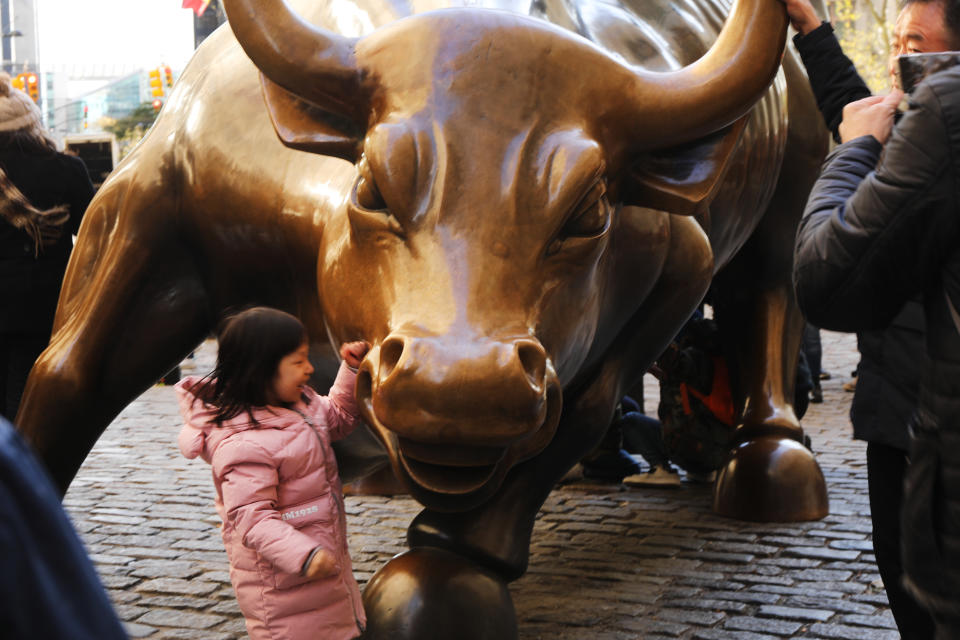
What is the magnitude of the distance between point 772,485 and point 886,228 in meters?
3.68

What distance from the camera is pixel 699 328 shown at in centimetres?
666

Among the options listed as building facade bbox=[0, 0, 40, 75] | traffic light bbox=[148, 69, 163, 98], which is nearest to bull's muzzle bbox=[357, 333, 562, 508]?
traffic light bbox=[148, 69, 163, 98]

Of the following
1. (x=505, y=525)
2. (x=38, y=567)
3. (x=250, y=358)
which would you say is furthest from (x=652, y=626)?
(x=38, y=567)

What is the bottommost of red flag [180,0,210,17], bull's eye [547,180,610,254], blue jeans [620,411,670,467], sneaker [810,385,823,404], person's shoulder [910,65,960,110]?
sneaker [810,385,823,404]

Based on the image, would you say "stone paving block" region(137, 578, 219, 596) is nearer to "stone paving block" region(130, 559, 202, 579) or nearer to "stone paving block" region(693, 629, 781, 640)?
"stone paving block" region(130, 559, 202, 579)

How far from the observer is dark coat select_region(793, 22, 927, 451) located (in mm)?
3066

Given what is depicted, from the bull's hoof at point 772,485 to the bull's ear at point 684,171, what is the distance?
8.38 feet

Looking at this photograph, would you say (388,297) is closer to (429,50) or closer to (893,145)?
(429,50)

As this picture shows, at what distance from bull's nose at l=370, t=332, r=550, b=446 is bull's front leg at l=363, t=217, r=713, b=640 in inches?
33.9

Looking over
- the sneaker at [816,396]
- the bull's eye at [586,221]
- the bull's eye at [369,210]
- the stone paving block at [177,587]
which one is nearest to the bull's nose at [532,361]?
the bull's eye at [586,221]

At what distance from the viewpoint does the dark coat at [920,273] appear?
6.79ft

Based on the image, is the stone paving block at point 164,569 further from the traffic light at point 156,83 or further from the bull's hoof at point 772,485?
the traffic light at point 156,83

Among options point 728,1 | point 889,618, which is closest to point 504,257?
point 889,618

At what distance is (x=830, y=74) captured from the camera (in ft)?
10.2
